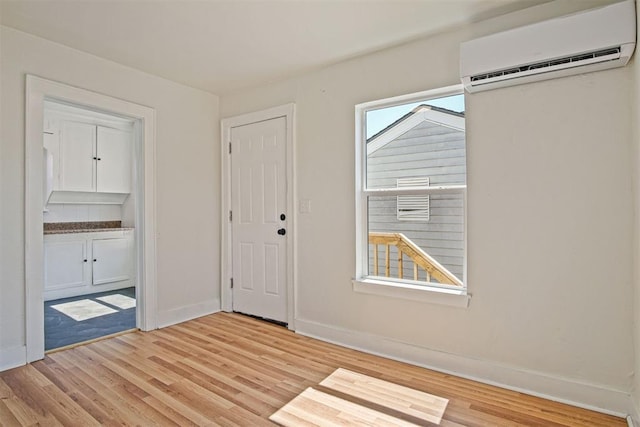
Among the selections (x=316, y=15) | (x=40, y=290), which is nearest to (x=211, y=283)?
(x=40, y=290)

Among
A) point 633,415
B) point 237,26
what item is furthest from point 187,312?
point 633,415

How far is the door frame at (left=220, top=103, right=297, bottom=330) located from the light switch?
86mm

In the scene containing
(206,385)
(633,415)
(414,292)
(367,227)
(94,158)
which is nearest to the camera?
(633,415)

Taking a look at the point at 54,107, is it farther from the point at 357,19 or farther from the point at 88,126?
the point at 357,19

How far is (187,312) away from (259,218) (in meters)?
1.25

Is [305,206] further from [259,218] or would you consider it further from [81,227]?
[81,227]

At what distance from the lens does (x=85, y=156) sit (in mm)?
4816

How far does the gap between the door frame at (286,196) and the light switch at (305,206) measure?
9 cm

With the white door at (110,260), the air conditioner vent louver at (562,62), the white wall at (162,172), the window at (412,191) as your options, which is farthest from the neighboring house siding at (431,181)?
the white door at (110,260)

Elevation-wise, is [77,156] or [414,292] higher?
[77,156]

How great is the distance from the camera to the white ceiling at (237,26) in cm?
221

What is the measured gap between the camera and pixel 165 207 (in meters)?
3.51

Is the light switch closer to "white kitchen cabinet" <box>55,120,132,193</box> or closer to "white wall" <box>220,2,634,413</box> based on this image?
"white wall" <box>220,2,634,413</box>

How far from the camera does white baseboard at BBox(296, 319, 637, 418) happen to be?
1.99m
